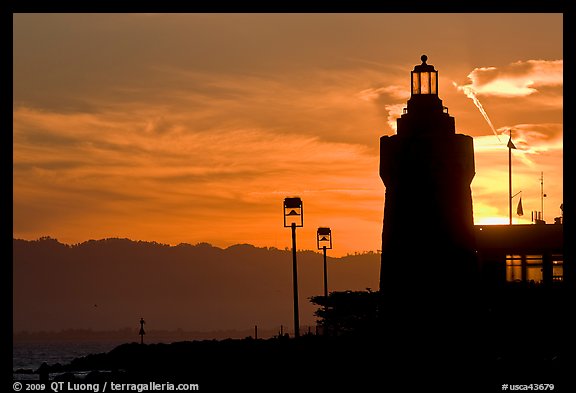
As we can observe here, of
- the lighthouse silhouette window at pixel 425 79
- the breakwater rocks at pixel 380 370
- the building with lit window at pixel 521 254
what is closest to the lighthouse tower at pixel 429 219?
the breakwater rocks at pixel 380 370

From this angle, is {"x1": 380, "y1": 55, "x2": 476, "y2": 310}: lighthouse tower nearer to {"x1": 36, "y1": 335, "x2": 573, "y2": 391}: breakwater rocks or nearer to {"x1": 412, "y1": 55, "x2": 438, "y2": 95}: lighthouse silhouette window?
{"x1": 36, "y1": 335, "x2": 573, "y2": 391}: breakwater rocks

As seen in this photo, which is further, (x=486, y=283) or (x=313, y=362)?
(x=486, y=283)

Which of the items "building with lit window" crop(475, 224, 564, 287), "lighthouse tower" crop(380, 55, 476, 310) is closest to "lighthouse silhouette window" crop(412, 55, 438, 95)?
"lighthouse tower" crop(380, 55, 476, 310)

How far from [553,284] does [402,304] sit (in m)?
25.5

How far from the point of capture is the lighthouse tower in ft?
117

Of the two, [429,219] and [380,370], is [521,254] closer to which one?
[429,219]

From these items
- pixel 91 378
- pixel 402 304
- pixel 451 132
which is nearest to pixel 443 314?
pixel 402 304

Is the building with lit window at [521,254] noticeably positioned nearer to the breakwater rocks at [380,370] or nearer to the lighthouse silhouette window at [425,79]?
the breakwater rocks at [380,370]

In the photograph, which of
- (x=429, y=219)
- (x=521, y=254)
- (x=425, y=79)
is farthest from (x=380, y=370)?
(x=521, y=254)

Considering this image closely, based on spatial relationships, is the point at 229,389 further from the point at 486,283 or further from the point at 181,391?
the point at 486,283

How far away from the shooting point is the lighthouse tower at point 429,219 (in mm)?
35688

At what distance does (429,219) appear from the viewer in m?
35.9

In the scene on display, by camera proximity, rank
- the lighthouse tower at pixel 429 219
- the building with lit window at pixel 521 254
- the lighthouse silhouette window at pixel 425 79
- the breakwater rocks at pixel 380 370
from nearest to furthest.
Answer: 1. the breakwater rocks at pixel 380 370
2. the lighthouse tower at pixel 429 219
3. the lighthouse silhouette window at pixel 425 79
4. the building with lit window at pixel 521 254
